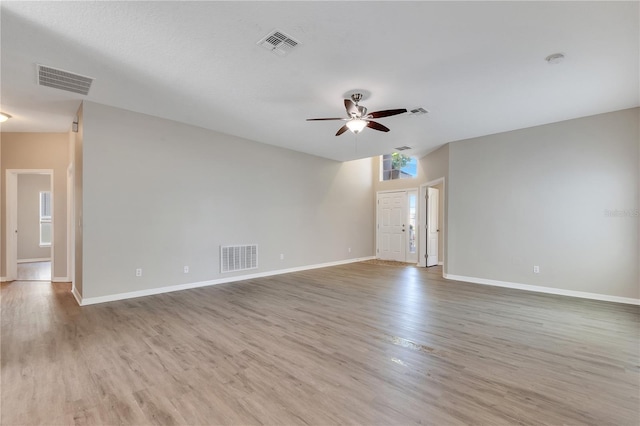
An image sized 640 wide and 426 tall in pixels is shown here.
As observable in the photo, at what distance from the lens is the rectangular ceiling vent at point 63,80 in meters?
3.32

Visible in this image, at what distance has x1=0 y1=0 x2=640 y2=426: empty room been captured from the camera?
87.1 inches

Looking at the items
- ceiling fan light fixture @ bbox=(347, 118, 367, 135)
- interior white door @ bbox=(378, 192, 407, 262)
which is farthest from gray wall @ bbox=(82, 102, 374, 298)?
ceiling fan light fixture @ bbox=(347, 118, 367, 135)

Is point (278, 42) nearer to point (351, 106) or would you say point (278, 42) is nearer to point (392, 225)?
point (351, 106)

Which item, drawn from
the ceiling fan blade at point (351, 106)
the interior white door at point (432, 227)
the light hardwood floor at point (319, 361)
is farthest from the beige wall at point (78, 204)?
the interior white door at point (432, 227)

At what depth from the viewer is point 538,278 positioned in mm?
5184

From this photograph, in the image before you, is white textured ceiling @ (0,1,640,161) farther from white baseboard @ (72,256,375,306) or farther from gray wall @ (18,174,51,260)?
gray wall @ (18,174,51,260)

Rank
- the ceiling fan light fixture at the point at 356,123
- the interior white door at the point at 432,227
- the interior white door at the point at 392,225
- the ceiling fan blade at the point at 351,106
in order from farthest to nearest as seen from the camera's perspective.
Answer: the interior white door at the point at 392,225 → the interior white door at the point at 432,227 → the ceiling fan light fixture at the point at 356,123 → the ceiling fan blade at the point at 351,106

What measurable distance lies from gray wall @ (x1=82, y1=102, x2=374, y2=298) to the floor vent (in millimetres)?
139

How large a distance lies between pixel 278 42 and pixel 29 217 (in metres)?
10.0

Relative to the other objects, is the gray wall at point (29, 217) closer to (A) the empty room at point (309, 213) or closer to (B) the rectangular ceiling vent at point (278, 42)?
(A) the empty room at point (309, 213)

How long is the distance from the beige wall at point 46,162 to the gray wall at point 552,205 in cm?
792

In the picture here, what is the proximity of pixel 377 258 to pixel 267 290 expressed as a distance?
4882 mm

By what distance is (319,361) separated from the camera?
8.43ft

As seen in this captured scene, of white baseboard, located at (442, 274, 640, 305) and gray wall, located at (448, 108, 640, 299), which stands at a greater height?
gray wall, located at (448, 108, 640, 299)
